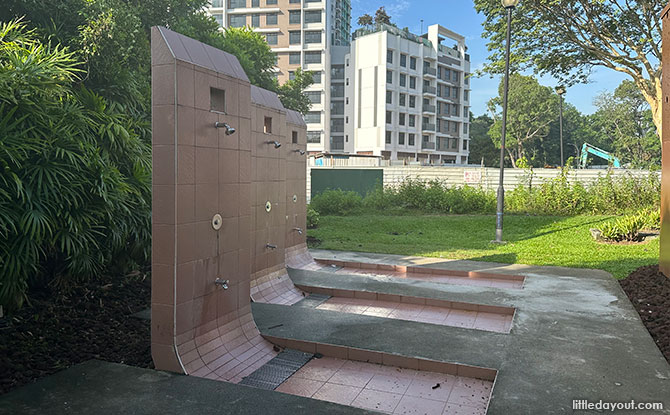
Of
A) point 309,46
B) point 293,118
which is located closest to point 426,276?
point 293,118

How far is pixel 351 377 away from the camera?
5.15 metres

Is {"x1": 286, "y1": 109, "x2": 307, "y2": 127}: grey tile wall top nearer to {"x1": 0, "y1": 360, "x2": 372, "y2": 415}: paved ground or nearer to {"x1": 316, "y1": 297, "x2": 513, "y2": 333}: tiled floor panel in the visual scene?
{"x1": 316, "y1": 297, "x2": 513, "y2": 333}: tiled floor panel

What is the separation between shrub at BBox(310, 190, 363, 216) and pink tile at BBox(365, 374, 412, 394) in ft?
48.5

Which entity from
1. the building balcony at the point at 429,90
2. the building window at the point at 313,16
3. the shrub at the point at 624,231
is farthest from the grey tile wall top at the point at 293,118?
the building balcony at the point at 429,90

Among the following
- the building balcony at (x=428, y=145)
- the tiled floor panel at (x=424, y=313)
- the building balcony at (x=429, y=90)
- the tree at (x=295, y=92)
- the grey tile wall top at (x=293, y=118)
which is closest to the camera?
the tiled floor panel at (x=424, y=313)

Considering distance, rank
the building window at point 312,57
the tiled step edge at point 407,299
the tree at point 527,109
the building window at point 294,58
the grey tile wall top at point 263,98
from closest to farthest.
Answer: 1. the tiled step edge at point 407,299
2. the grey tile wall top at point 263,98
3. the tree at point 527,109
4. the building window at point 312,57
5. the building window at point 294,58

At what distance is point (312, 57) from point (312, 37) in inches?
79.9

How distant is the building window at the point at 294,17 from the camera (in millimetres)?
51969

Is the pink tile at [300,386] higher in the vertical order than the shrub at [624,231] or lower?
lower

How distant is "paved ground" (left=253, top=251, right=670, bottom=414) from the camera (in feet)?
14.3

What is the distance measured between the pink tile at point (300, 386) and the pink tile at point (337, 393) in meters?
0.07

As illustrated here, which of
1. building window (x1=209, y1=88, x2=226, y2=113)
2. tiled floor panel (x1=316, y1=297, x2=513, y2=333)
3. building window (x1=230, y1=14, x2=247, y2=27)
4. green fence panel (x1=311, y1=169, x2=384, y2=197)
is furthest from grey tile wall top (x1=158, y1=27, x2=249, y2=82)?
building window (x1=230, y1=14, x2=247, y2=27)

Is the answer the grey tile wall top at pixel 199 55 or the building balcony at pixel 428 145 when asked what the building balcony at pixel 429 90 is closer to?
the building balcony at pixel 428 145

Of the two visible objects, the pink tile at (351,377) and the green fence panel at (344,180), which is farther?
the green fence panel at (344,180)
